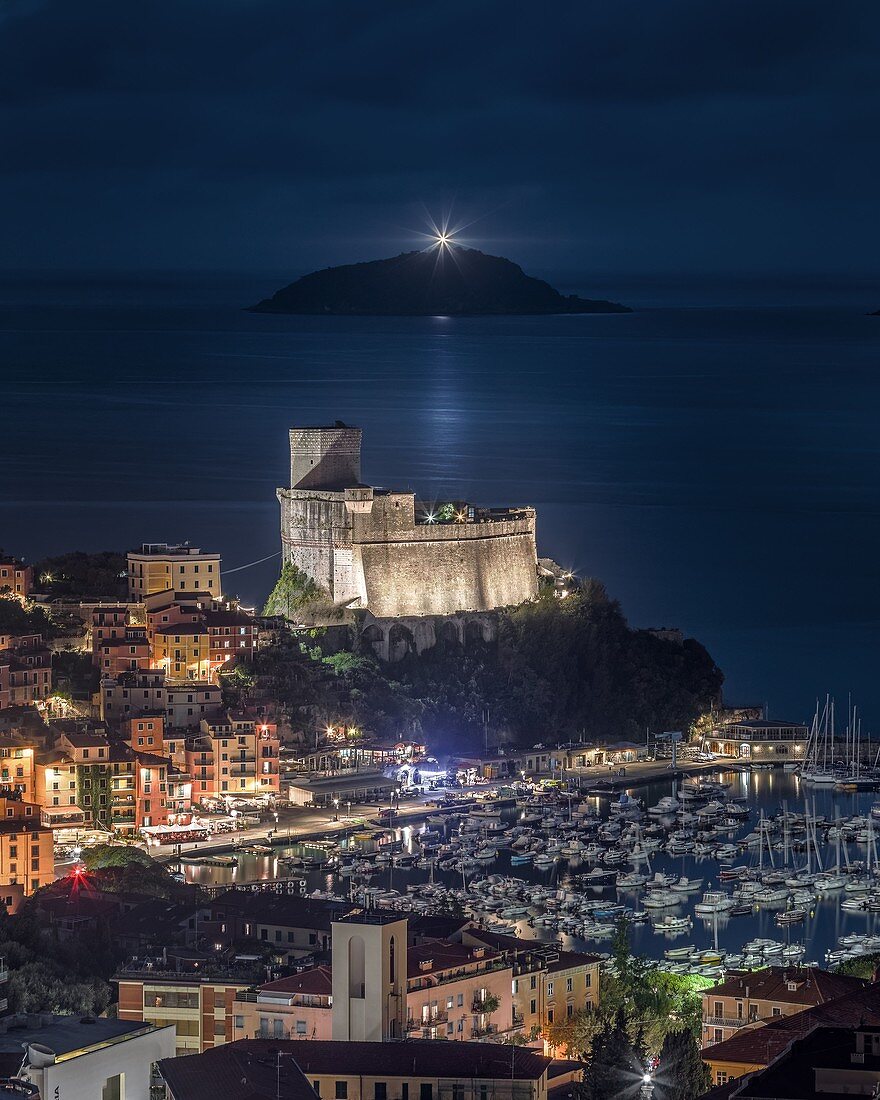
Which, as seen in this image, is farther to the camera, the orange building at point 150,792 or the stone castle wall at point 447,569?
the stone castle wall at point 447,569

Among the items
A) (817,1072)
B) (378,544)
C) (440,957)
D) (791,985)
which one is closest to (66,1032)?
(817,1072)

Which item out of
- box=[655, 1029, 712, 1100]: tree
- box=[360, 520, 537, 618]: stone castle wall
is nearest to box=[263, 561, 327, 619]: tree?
box=[360, 520, 537, 618]: stone castle wall

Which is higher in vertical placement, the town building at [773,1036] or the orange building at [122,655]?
the orange building at [122,655]

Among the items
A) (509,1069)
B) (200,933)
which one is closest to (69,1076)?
(509,1069)

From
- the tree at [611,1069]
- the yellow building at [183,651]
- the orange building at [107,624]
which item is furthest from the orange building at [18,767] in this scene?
the tree at [611,1069]

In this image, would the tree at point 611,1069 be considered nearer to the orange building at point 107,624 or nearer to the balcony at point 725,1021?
the balcony at point 725,1021

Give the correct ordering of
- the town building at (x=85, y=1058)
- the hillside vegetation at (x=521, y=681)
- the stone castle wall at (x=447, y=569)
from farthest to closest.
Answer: the stone castle wall at (x=447, y=569), the hillside vegetation at (x=521, y=681), the town building at (x=85, y=1058)

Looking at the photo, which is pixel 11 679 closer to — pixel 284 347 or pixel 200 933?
pixel 200 933
